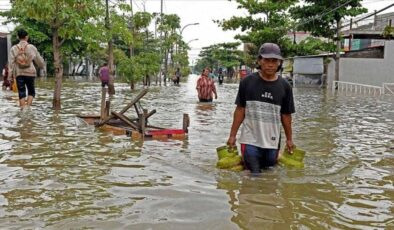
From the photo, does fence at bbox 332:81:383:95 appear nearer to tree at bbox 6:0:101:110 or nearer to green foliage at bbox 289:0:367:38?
green foliage at bbox 289:0:367:38

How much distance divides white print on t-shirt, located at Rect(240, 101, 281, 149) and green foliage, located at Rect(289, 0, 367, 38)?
26.9 m

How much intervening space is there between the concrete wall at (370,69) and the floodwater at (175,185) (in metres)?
24.0

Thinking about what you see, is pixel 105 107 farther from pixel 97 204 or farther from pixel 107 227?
pixel 107 227

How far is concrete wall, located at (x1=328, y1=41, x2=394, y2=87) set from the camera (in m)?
31.1

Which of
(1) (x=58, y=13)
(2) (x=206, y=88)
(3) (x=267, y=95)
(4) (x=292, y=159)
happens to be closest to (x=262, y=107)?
(3) (x=267, y=95)

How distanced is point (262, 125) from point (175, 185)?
1190 millimetres

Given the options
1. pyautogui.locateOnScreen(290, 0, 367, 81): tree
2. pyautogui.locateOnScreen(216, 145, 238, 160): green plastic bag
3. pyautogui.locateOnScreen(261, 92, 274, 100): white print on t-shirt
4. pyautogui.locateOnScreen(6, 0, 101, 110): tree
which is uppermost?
pyautogui.locateOnScreen(290, 0, 367, 81): tree

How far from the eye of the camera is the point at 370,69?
32500 mm

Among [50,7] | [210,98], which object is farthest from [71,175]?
[210,98]

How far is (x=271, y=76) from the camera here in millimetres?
5391

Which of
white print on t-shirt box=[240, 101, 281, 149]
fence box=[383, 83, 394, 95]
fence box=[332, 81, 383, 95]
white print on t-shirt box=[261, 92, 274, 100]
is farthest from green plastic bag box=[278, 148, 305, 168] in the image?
fence box=[383, 83, 394, 95]

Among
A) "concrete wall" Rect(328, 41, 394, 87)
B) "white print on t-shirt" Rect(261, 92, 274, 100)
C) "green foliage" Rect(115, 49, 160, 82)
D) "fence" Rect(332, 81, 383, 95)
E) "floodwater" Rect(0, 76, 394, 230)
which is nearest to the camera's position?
"floodwater" Rect(0, 76, 394, 230)

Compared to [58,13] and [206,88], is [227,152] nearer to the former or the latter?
[58,13]

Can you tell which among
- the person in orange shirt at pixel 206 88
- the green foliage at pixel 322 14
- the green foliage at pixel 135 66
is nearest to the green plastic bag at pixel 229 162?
the person in orange shirt at pixel 206 88
